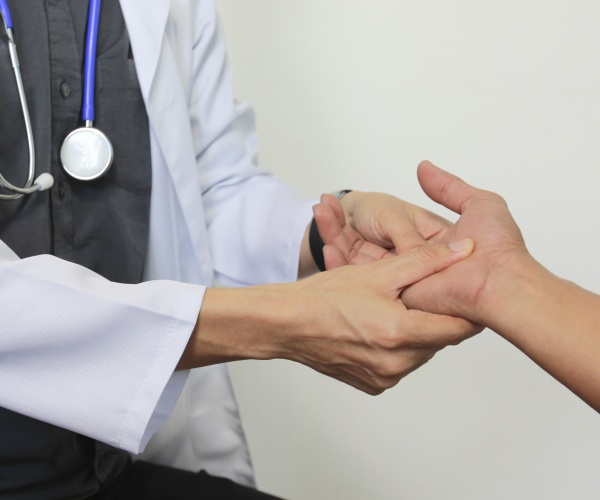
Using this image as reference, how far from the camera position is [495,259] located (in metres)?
0.80

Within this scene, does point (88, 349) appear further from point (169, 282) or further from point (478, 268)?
point (478, 268)

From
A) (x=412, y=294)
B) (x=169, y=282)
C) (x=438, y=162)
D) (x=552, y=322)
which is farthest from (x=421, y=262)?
(x=438, y=162)

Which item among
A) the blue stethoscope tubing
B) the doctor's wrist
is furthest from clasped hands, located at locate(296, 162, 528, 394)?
the blue stethoscope tubing

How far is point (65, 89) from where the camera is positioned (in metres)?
0.94

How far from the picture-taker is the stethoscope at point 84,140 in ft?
2.84

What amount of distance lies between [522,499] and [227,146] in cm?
76

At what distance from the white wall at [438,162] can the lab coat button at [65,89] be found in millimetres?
629

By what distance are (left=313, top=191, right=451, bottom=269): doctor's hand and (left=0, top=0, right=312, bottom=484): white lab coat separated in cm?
8

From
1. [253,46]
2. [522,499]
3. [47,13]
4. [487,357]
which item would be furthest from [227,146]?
[522,499]

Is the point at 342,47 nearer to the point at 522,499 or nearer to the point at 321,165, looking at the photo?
the point at 321,165

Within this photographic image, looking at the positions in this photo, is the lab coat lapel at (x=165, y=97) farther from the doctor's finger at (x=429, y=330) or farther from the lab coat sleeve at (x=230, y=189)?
the doctor's finger at (x=429, y=330)

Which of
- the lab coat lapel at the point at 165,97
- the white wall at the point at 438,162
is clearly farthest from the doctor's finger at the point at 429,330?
the white wall at the point at 438,162

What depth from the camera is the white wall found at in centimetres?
125

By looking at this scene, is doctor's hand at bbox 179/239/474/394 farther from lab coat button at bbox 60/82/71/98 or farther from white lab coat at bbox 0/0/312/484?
lab coat button at bbox 60/82/71/98
